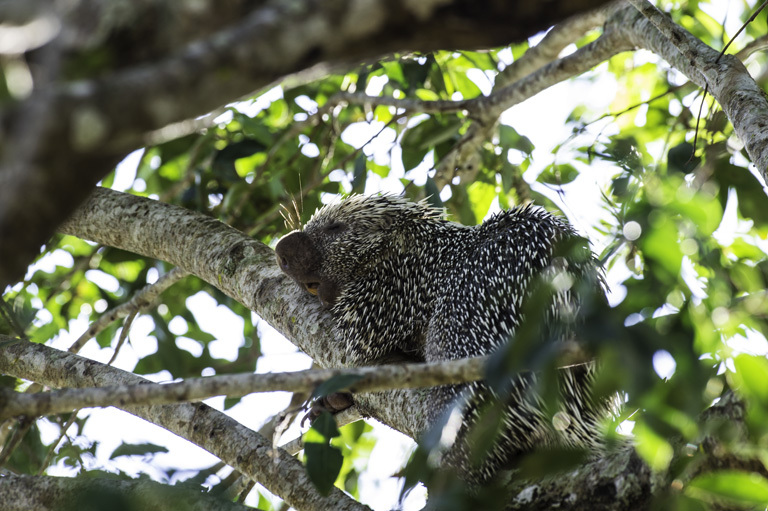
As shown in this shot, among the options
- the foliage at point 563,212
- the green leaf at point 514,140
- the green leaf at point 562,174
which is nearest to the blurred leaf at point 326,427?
the foliage at point 563,212

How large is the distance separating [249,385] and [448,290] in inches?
51.9

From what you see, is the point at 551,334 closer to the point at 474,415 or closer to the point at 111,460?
the point at 474,415

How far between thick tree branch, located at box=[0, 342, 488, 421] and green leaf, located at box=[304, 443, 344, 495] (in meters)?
0.16

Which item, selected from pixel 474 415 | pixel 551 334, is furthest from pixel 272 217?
pixel 551 334

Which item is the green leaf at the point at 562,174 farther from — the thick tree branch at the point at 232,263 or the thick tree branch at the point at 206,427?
the thick tree branch at the point at 206,427

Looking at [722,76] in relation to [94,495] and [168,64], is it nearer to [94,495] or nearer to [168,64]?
[168,64]

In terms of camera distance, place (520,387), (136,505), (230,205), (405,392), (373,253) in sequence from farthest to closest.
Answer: (230,205)
(373,253)
(405,392)
(520,387)
(136,505)

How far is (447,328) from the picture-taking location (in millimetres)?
2617

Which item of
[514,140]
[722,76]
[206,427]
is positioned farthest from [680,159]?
[206,427]

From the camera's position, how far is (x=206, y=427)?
2443 mm

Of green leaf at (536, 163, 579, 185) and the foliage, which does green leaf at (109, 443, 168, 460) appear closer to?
the foliage

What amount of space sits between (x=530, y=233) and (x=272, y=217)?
6.56 ft

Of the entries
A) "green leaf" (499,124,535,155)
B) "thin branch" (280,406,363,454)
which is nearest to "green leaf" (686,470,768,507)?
"thin branch" (280,406,363,454)

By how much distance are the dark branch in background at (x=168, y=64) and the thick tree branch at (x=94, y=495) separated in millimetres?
551
